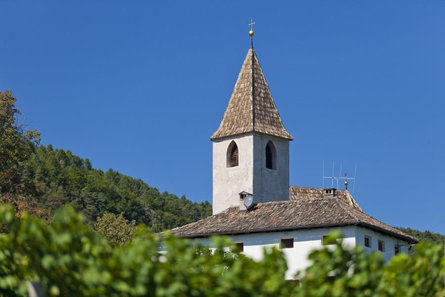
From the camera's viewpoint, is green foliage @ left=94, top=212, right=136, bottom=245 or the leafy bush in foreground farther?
green foliage @ left=94, top=212, right=136, bottom=245

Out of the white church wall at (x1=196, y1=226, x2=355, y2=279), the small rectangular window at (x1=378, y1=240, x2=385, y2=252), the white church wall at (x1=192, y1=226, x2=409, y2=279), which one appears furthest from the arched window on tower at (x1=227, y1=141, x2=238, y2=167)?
the small rectangular window at (x1=378, y1=240, x2=385, y2=252)

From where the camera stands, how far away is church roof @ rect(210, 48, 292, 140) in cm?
5362

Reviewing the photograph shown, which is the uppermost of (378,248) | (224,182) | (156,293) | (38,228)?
(224,182)

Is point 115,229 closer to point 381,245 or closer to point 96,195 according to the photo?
point 96,195

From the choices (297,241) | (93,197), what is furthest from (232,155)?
(93,197)

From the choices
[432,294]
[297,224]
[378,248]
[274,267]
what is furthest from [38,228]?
[378,248]

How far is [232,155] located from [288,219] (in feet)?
34.6

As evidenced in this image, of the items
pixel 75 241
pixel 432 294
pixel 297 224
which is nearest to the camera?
pixel 75 241

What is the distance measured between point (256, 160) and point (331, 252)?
4284 cm

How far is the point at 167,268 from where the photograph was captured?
9.37 meters

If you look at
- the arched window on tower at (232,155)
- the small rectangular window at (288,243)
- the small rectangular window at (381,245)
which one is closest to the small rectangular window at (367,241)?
the small rectangular window at (381,245)

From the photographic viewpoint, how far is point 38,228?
9.97 meters

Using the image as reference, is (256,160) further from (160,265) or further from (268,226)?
(160,265)

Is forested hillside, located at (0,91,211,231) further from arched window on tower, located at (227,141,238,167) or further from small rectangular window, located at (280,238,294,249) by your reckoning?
small rectangular window, located at (280,238,294,249)
